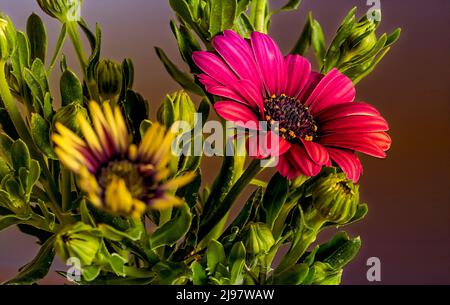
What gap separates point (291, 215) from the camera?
0.60 metres

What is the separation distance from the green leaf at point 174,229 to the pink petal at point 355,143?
0.13 meters

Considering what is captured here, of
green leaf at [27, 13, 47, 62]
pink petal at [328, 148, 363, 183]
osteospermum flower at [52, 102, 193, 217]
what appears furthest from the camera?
green leaf at [27, 13, 47, 62]

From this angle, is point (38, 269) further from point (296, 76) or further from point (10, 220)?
point (296, 76)

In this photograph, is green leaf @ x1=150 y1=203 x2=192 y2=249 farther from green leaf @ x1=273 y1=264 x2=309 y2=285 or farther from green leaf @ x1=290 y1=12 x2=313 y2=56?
green leaf @ x1=290 y1=12 x2=313 y2=56

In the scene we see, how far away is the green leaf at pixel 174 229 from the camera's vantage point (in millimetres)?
486

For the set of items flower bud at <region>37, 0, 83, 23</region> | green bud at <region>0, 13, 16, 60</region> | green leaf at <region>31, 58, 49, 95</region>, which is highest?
flower bud at <region>37, 0, 83, 23</region>

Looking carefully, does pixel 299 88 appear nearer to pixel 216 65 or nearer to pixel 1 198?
pixel 216 65

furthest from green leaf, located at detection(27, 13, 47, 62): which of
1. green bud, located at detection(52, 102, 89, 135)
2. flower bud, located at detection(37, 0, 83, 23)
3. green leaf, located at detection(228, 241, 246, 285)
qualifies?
green leaf, located at detection(228, 241, 246, 285)

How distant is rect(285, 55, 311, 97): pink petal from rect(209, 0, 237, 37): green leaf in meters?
0.06

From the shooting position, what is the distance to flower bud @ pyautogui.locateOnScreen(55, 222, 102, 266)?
0.44 metres

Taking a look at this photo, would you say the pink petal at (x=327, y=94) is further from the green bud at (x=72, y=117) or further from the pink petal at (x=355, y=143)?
the green bud at (x=72, y=117)

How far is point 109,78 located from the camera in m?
0.57

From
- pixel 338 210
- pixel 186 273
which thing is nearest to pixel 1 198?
pixel 186 273
